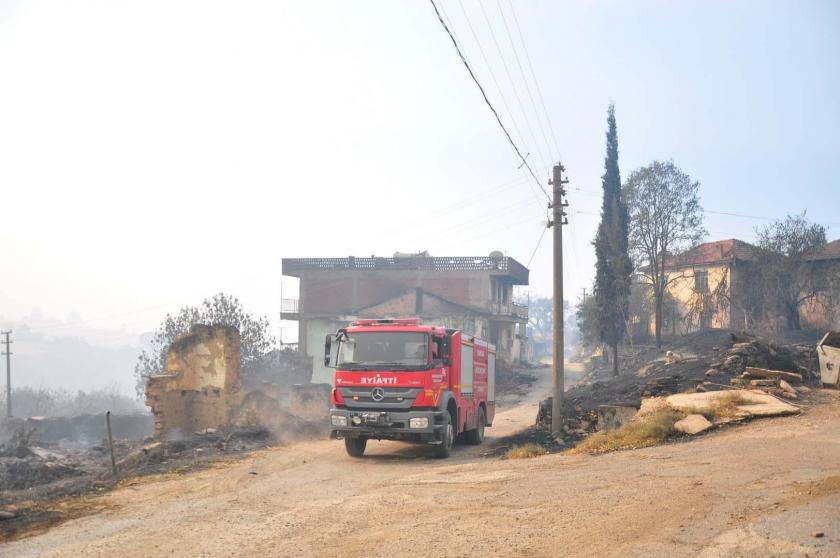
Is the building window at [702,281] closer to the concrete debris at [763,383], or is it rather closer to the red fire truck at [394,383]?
the concrete debris at [763,383]

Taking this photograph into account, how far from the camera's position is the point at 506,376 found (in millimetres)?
46875

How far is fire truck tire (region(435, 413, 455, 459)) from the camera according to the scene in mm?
14430

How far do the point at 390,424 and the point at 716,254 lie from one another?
42.2 meters

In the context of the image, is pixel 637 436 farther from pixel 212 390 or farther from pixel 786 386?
pixel 212 390

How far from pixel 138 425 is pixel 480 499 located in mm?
32968

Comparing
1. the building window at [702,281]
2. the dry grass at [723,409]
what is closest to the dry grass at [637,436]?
the dry grass at [723,409]

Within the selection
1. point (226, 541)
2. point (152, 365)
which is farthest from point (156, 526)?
point (152, 365)

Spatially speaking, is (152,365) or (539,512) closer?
(539,512)

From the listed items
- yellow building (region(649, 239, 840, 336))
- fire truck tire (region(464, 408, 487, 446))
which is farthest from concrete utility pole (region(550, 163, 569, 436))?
yellow building (region(649, 239, 840, 336))

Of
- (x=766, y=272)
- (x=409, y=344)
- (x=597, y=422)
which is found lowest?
(x=597, y=422)

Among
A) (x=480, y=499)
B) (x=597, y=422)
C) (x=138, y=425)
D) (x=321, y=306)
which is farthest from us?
(x=321, y=306)

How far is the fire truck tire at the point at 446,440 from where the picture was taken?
14.4 m

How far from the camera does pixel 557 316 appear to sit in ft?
58.7

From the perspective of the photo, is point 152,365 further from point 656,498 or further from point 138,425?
point 656,498
